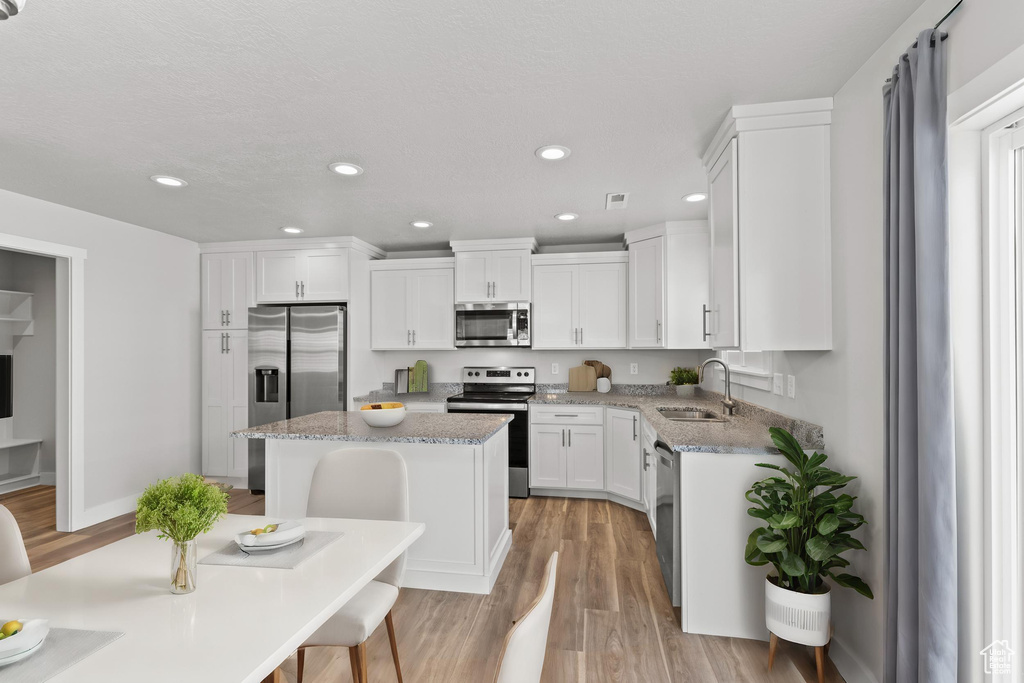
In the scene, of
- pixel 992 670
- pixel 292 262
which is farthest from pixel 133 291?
pixel 992 670

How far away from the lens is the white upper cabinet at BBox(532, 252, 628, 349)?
15.3 ft

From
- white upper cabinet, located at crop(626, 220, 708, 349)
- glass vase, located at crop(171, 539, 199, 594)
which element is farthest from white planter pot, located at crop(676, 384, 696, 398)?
glass vase, located at crop(171, 539, 199, 594)

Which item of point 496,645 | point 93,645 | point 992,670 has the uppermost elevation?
point 93,645

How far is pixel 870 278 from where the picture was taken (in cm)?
190

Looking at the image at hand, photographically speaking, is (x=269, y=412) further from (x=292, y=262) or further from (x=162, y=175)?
(x=162, y=175)

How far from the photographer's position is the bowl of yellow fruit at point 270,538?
56.0 inches

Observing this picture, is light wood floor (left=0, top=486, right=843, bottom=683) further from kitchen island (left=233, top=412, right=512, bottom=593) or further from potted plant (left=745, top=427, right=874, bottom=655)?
potted plant (left=745, top=427, right=874, bottom=655)

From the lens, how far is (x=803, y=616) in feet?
6.43

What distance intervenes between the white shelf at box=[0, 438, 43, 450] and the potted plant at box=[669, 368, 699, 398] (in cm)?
629

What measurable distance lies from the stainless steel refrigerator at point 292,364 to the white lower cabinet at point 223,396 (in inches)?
9.1

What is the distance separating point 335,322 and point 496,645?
3.28 metres

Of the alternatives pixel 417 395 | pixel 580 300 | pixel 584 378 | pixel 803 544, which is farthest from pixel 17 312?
pixel 803 544

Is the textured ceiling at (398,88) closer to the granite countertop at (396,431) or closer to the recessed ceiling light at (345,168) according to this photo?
the recessed ceiling light at (345,168)

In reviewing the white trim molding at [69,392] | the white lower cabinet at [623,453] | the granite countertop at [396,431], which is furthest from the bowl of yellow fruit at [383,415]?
the white trim molding at [69,392]
